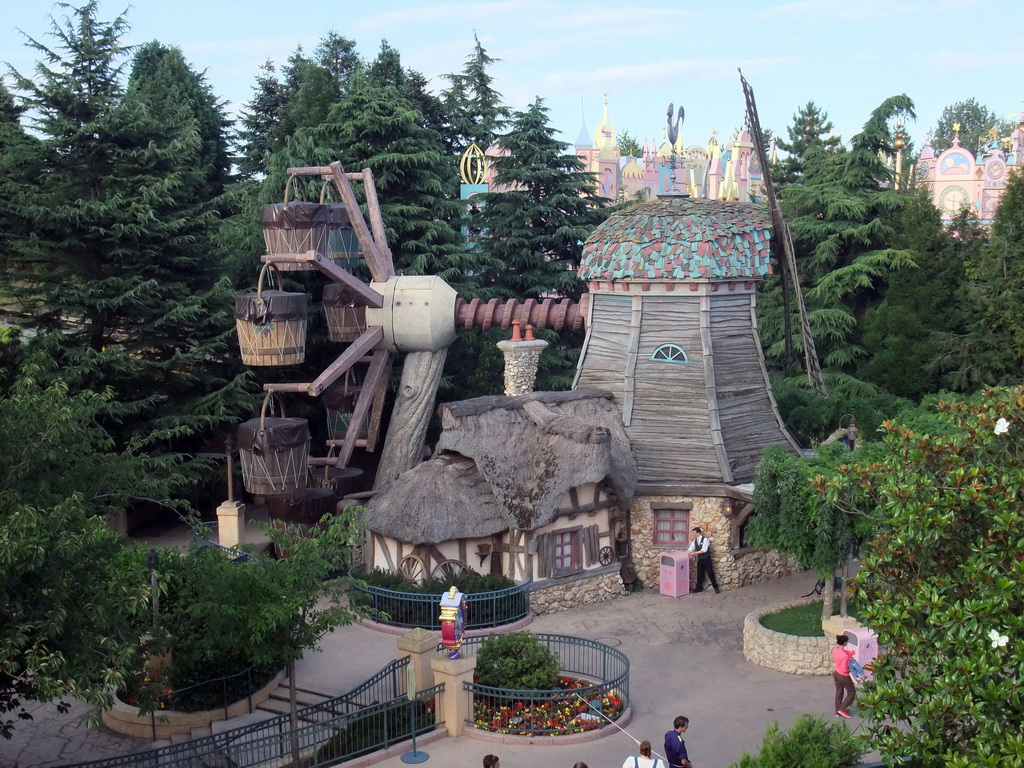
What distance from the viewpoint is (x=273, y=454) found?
24562mm

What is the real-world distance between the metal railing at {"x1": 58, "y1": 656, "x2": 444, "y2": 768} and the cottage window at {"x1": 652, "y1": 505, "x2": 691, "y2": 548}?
9074 millimetres

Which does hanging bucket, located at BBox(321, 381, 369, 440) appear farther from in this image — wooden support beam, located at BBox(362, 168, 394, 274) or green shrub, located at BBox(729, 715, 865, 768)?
green shrub, located at BBox(729, 715, 865, 768)

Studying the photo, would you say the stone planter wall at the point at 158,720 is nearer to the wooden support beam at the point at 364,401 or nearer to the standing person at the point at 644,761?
the standing person at the point at 644,761

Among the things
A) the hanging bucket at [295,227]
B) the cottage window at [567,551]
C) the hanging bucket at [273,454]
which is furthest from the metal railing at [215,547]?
the hanging bucket at [295,227]

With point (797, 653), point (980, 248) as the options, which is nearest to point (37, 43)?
point (797, 653)

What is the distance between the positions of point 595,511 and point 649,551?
1.85 metres

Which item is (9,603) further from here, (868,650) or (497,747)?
(868,650)

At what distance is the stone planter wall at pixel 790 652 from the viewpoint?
19.3 metres

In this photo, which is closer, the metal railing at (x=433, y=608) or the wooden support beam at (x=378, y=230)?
the metal railing at (x=433, y=608)

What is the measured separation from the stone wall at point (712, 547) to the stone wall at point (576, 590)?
0.90m

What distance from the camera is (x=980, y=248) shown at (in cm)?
3244

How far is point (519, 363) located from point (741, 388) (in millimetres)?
4881

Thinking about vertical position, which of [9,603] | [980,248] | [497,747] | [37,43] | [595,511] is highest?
[37,43]

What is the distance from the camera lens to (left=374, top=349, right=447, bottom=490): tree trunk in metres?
27.1
